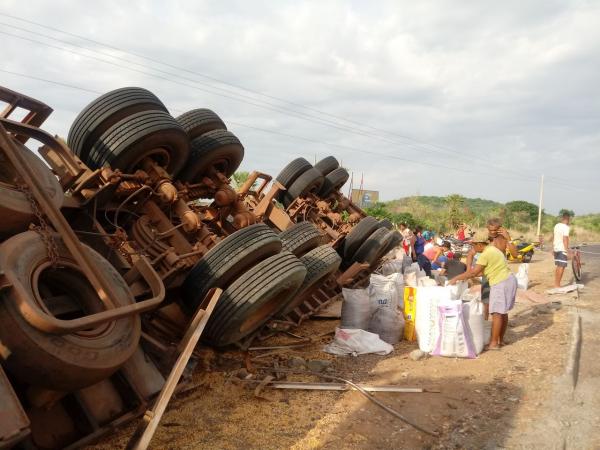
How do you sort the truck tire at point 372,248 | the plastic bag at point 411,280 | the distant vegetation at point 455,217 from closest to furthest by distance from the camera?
the plastic bag at point 411,280
the truck tire at point 372,248
the distant vegetation at point 455,217

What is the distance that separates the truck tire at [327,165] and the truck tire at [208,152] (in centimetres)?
453

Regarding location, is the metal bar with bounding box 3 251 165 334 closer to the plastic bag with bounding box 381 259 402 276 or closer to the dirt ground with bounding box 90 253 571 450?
the dirt ground with bounding box 90 253 571 450

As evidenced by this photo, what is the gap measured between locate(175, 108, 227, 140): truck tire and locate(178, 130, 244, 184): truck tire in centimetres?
9

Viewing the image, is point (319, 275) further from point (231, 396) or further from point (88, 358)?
point (88, 358)

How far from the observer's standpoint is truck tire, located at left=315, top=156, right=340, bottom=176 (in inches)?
432

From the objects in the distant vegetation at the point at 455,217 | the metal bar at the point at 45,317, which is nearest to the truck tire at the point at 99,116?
the metal bar at the point at 45,317

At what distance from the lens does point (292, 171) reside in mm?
10125

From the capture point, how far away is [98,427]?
124 inches

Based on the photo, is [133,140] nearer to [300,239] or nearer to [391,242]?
[300,239]

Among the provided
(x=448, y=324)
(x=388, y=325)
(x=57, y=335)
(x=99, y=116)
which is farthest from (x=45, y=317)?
(x=388, y=325)

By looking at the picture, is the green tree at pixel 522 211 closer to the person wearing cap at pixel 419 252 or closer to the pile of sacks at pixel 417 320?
the person wearing cap at pixel 419 252

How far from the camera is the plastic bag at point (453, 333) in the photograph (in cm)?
528

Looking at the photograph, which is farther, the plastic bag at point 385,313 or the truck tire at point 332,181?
the truck tire at point 332,181

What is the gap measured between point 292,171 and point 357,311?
4.67m
